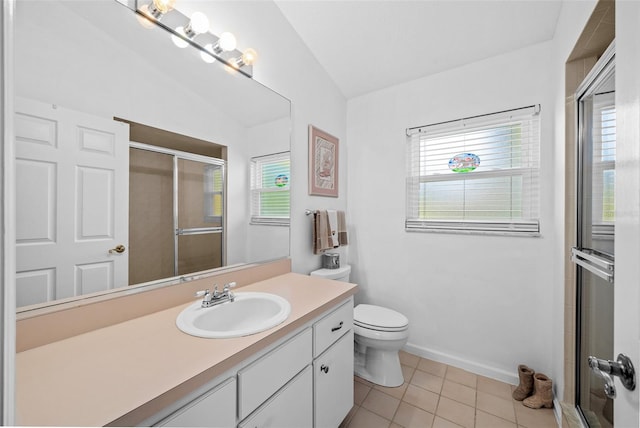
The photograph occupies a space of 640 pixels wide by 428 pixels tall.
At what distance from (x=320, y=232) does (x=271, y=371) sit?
3.92ft

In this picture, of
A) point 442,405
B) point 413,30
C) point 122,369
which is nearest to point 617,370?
point 122,369

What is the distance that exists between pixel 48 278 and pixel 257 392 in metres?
0.77

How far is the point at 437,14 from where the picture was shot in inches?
65.4

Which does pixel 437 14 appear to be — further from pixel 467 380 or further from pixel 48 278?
pixel 467 380

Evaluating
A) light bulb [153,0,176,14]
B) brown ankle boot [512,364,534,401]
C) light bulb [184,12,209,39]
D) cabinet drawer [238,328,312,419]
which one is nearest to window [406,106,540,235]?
brown ankle boot [512,364,534,401]

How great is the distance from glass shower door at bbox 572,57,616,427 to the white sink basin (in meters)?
1.25

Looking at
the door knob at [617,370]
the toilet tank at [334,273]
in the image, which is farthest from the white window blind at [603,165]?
the toilet tank at [334,273]

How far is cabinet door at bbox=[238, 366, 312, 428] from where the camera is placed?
884 mm

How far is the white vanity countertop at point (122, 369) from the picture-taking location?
1.84 feet

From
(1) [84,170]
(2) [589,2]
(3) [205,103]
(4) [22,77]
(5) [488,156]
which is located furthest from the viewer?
(5) [488,156]

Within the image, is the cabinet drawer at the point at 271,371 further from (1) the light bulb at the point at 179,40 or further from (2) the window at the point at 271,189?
(1) the light bulb at the point at 179,40

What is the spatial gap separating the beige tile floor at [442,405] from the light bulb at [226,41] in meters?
2.16

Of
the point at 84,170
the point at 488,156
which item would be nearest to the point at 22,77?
the point at 84,170

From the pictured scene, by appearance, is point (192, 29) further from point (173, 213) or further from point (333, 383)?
point (333, 383)
